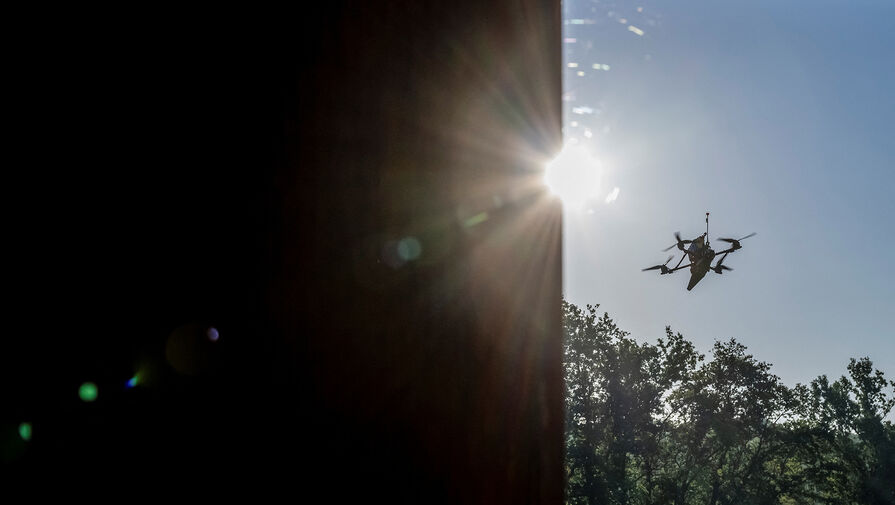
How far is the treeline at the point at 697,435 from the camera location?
994 inches

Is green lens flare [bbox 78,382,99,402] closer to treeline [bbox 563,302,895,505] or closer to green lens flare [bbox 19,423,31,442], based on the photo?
green lens flare [bbox 19,423,31,442]

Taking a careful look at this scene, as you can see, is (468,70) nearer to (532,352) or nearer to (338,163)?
(338,163)

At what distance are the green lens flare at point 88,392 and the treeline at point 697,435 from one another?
26401mm

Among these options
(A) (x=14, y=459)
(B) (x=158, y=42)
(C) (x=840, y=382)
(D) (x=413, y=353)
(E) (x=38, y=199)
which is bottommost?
(A) (x=14, y=459)

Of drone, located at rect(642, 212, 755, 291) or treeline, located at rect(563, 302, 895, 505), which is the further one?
treeline, located at rect(563, 302, 895, 505)

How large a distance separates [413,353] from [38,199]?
71 cm

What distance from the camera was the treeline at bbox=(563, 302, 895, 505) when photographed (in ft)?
82.8

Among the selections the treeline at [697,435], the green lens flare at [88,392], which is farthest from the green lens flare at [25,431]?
the treeline at [697,435]

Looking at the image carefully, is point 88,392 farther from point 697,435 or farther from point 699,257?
point 697,435

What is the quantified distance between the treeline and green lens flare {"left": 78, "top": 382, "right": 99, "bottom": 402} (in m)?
26.4

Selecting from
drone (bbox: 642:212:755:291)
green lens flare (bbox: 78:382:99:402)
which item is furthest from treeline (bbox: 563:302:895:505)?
green lens flare (bbox: 78:382:99:402)

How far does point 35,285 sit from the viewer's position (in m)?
0.55

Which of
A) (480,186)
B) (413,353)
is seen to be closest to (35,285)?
(413,353)

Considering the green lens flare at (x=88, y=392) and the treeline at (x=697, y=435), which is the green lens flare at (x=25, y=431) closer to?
the green lens flare at (x=88, y=392)
